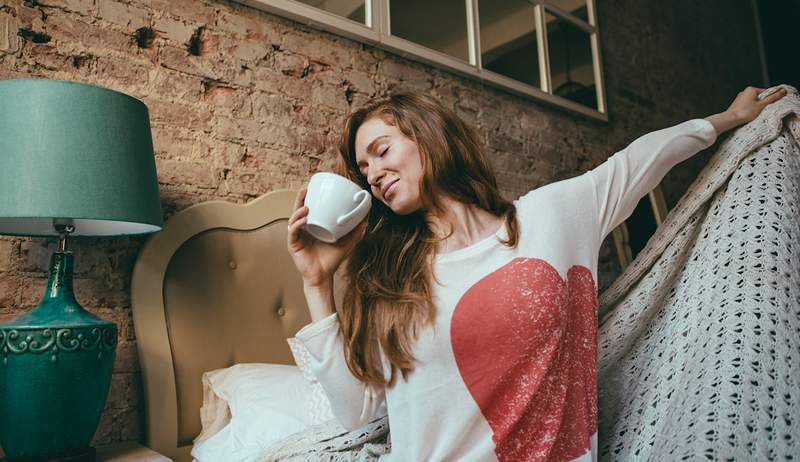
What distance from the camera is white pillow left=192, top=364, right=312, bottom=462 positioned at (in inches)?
46.5

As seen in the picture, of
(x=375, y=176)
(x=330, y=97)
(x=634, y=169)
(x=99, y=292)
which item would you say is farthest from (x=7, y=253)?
(x=634, y=169)

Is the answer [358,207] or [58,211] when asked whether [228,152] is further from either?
[358,207]

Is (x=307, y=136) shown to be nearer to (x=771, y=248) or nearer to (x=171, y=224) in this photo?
(x=171, y=224)

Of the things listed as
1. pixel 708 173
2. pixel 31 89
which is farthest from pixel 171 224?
pixel 708 173

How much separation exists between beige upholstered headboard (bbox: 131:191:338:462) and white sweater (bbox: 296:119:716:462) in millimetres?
658

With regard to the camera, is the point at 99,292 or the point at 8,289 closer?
the point at 8,289

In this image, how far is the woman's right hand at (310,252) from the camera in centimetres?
99

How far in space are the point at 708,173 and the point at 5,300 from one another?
1.68m

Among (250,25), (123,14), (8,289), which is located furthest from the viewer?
(250,25)

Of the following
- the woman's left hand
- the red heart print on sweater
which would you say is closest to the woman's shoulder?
the red heart print on sweater

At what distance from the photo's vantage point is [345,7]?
6.67 feet

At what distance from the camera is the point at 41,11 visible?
1434 millimetres

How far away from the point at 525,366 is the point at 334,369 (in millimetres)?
332

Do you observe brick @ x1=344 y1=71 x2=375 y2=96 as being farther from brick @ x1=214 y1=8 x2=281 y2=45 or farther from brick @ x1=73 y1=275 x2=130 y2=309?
brick @ x1=73 y1=275 x2=130 y2=309
